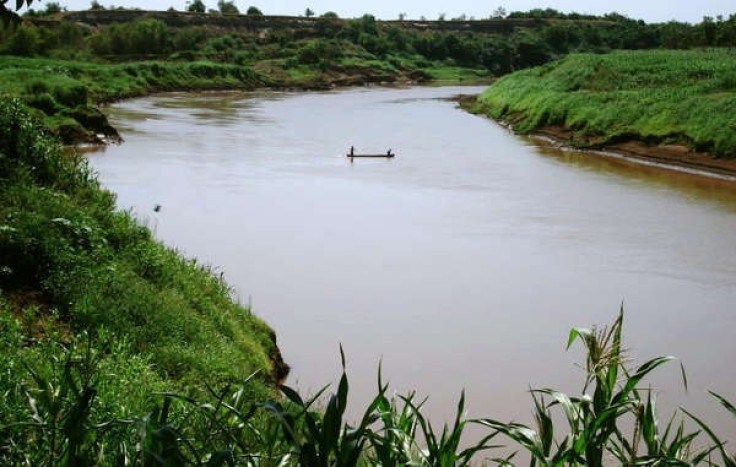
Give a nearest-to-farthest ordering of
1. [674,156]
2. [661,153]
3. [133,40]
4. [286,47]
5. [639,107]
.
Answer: [674,156] < [661,153] < [639,107] < [133,40] < [286,47]

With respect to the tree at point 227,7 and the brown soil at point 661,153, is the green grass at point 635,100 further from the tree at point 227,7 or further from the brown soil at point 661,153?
the tree at point 227,7

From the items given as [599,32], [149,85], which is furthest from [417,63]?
[149,85]

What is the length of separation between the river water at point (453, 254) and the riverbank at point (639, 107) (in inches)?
55.6

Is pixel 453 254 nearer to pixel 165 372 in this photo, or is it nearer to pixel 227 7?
pixel 165 372

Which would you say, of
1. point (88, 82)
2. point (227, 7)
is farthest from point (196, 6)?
point (88, 82)

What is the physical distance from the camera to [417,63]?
84625 millimetres

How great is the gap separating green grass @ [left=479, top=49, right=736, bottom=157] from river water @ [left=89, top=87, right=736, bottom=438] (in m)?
1.84

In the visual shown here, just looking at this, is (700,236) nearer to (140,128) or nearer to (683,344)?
(683,344)

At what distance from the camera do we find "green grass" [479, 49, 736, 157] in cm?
2402

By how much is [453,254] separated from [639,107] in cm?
1743

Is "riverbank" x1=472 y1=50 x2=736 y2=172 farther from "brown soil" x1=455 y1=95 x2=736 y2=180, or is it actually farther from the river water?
the river water

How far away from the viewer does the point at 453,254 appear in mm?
12789

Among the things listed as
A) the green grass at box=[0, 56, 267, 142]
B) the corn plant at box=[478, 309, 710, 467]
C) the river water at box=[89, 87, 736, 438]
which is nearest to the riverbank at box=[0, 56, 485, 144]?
the green grass at box=[0, 56, 267, 142]

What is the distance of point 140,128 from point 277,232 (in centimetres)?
1763
